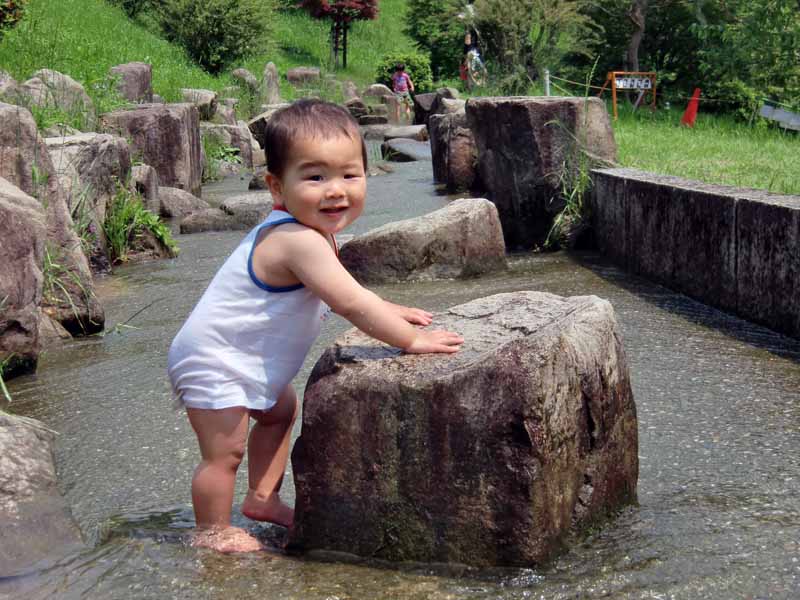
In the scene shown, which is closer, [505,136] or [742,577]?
[742,577]

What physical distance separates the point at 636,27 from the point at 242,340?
21.6 metres

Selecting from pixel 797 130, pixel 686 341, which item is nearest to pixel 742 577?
pixel 686 341

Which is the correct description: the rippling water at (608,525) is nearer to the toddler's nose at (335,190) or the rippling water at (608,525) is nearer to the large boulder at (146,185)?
the toddler's nose at (335,190)

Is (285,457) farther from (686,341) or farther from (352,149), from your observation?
(686,341)

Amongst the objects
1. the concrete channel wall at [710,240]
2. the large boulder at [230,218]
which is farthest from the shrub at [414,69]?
the concrete channel wall at [710,240]

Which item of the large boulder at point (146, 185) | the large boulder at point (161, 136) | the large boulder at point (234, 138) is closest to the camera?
the large boulder at point (146, 185)

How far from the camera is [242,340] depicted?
2.53 metres

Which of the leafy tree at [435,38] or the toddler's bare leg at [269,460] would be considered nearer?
the toddler's bare leg at [269,460]

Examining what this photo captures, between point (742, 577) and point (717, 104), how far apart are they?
65.1ft

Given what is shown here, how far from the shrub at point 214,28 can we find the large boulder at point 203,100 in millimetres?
9757

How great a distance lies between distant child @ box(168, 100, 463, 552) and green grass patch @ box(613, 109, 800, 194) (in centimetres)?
393

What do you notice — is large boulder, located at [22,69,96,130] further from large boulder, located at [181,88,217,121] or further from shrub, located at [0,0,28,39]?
large boulder, located at [181,88,217,121]

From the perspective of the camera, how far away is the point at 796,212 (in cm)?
428

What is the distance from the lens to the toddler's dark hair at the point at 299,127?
2.49m
